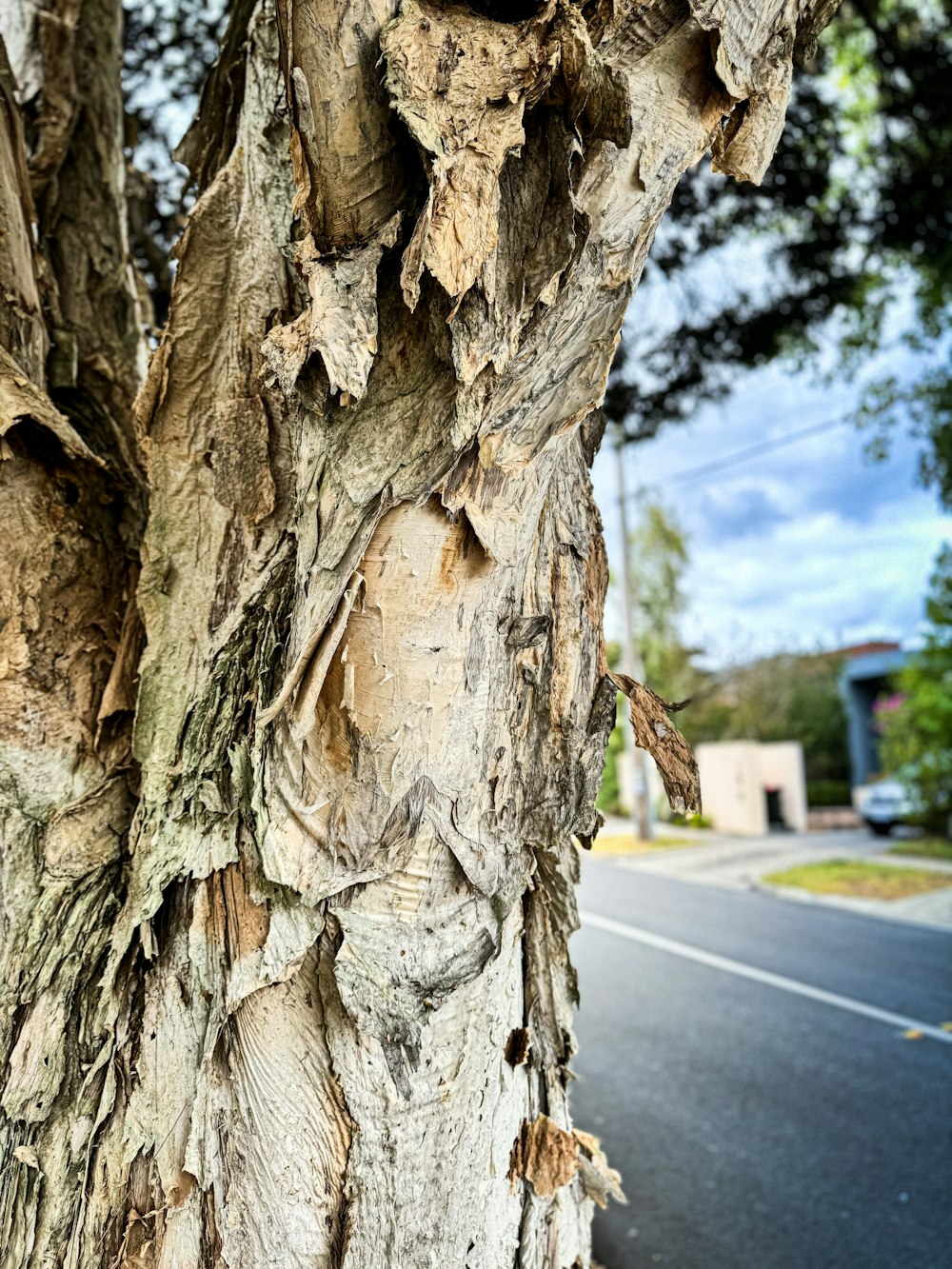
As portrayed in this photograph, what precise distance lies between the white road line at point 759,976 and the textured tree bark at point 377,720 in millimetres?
3621

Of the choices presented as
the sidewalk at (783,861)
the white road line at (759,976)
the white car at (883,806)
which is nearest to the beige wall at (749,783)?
the sidewalk at (783,861)

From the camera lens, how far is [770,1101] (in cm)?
465

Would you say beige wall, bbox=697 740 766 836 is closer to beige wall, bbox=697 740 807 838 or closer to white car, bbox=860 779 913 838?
beige wall, bbox=697 740 807 838

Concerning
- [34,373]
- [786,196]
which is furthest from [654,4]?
[786,196]

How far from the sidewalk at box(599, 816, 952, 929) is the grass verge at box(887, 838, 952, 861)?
196mm

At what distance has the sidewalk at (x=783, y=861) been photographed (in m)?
9.13

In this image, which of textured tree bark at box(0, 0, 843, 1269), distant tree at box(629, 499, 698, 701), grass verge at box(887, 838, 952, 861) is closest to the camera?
textured tree bark at box(0, 0, 843, 1269)

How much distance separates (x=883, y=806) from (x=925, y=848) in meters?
2.75

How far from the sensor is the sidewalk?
913 cm

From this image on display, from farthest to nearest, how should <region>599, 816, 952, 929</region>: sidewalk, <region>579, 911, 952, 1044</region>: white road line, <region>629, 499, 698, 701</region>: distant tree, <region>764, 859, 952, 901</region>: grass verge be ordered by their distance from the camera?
<region>629, 499, 698, 701</region>: distant tree
<region>764, 859, 952, 901</region>: grass verge
<region>599, 816, 952, 929</region>: sidewalk
<region>579, 911, 952, 1044</region>: white road line

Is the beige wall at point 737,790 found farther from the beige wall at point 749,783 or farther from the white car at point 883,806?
the white car at point 883,806

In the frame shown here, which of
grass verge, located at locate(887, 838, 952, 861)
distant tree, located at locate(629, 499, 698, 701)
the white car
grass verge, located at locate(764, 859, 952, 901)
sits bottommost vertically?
grass verge, located at locate(764, 859, 952, 901)

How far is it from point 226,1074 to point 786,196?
5226 millimetres

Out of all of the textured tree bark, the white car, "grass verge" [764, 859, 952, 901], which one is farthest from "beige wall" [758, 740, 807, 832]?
the textured tree bark
